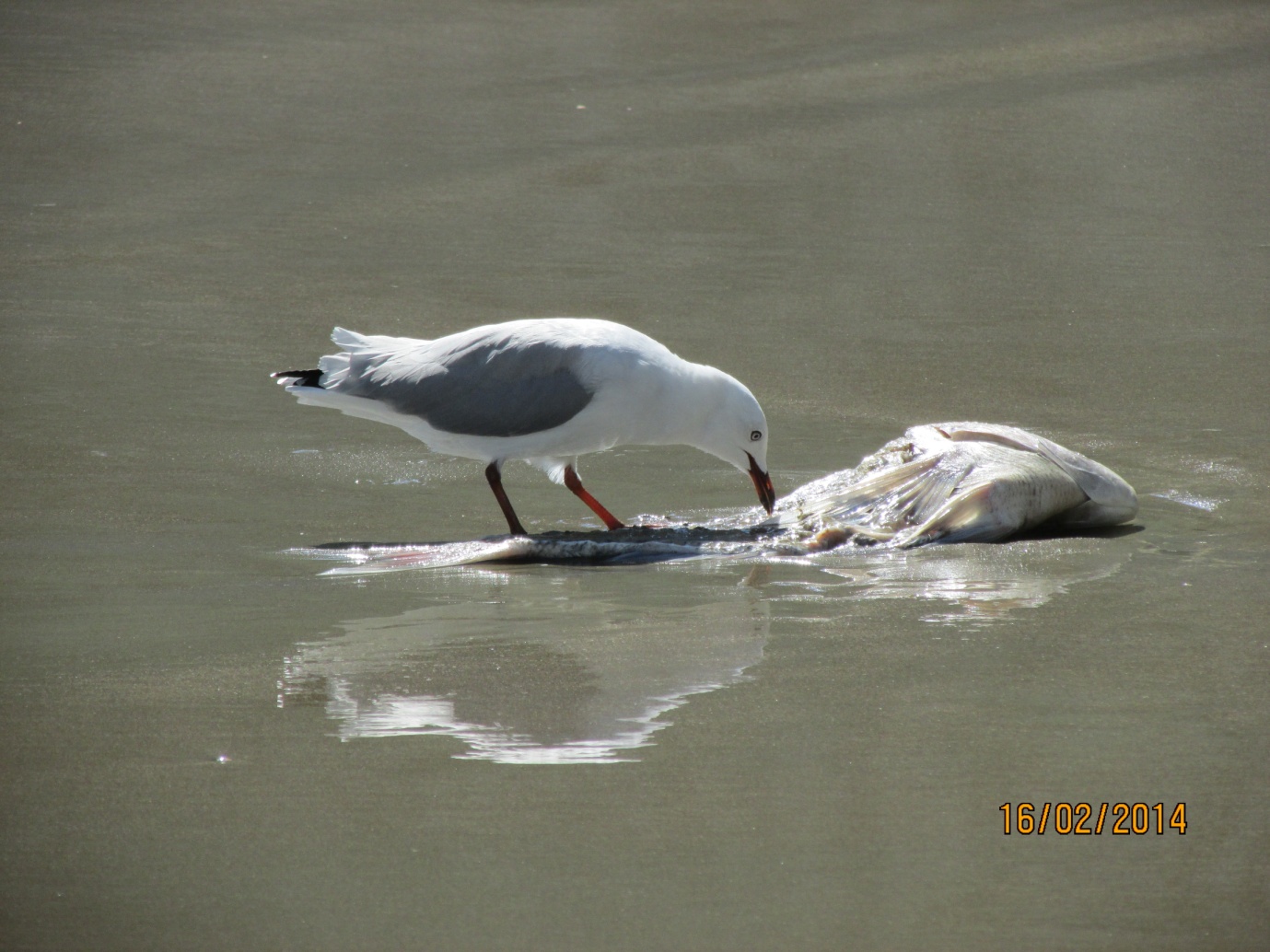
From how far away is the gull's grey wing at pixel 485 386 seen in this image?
20.8 feet

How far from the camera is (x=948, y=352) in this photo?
29.4ft

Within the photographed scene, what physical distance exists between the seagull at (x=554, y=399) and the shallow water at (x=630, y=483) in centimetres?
32

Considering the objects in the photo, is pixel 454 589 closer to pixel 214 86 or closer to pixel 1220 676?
pixel 1220 676

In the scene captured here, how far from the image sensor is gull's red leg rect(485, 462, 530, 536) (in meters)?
6.25

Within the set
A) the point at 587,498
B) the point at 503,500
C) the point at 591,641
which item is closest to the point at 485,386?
the point at 503,500

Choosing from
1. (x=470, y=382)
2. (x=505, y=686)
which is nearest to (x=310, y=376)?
(x=470, y=382)

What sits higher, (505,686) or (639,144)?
(639,144)

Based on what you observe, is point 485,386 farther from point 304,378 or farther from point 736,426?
point 736,426

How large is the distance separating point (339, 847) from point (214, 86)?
1113 cm

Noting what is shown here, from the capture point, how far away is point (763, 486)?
21.2ft

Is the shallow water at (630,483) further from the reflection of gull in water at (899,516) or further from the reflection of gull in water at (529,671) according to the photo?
the reflection of gull in water at (899,516)

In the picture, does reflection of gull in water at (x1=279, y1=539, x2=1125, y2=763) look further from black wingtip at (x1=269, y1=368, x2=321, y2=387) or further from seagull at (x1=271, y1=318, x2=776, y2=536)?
black wingtip at (x1=269, y1=368, x2=321, y2=387)
